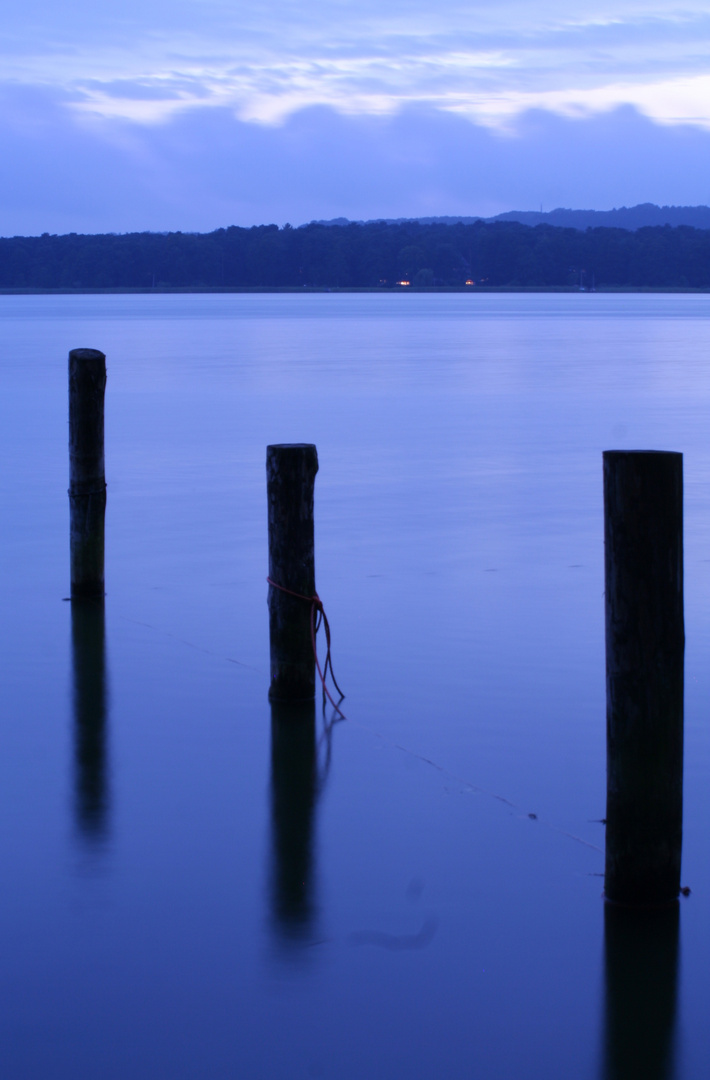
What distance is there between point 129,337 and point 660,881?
2408 inches


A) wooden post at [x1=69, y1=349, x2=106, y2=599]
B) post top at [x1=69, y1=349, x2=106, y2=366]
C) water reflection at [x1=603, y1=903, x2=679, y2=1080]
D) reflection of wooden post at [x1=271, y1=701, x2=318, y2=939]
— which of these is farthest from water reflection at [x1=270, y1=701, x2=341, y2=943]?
post top at [x1=69, y1=349, x2=106, y2=366]

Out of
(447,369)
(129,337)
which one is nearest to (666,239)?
(129,337)

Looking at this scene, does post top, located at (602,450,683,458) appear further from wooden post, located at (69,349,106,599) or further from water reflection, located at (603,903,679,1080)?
wooden post, located at (69,349,106,599)

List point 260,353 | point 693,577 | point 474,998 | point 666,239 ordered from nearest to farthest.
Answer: point 474,998, point 693,577, point 260,353, point 666,239

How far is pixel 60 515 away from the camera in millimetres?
13828

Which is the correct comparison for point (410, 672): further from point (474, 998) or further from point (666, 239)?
point (666, 239)

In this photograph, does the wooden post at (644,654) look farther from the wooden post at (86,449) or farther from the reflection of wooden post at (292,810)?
the wooden post at (86,449)

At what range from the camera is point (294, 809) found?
5.54 m

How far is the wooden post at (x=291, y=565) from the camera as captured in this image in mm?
6293

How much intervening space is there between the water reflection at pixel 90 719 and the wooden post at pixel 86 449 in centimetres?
55

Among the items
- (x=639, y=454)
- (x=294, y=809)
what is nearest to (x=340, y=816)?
(x=294, y=809)

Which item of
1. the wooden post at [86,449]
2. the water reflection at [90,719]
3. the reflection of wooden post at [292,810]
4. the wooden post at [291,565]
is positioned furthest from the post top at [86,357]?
the reflection of wooden post at [292,810]

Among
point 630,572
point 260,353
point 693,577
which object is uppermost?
point 260,353

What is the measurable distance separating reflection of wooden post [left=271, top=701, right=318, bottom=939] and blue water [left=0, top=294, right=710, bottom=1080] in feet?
0.07
